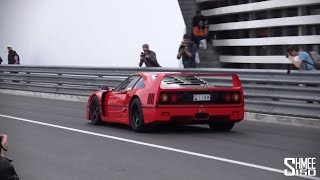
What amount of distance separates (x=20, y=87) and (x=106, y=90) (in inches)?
536

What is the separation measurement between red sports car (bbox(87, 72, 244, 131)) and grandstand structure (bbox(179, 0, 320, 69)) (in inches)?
312

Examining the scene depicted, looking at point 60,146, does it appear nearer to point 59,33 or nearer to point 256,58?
point 256,58

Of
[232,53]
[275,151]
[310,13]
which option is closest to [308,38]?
[310,13]

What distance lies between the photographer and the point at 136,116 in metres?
12.9

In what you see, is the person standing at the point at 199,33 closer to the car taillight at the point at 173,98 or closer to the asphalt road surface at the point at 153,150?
the asphalt road surface at the point at 153,150

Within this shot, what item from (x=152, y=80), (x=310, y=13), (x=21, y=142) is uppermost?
(x=310, y=13)

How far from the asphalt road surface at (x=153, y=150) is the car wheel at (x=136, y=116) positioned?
157 millimetres

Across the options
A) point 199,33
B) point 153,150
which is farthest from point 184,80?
point 199,33

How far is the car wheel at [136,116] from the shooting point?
12652mm

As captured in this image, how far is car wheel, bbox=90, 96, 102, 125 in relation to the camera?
14375mm

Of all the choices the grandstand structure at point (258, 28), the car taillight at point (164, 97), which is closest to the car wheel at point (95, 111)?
the car taillight at point (164, 97)

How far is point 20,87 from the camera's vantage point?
27109 millimetres

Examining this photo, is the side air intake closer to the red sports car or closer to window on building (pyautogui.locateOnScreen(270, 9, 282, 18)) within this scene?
the red sports car

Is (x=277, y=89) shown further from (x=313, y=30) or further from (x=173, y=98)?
(x=313, y=30)
